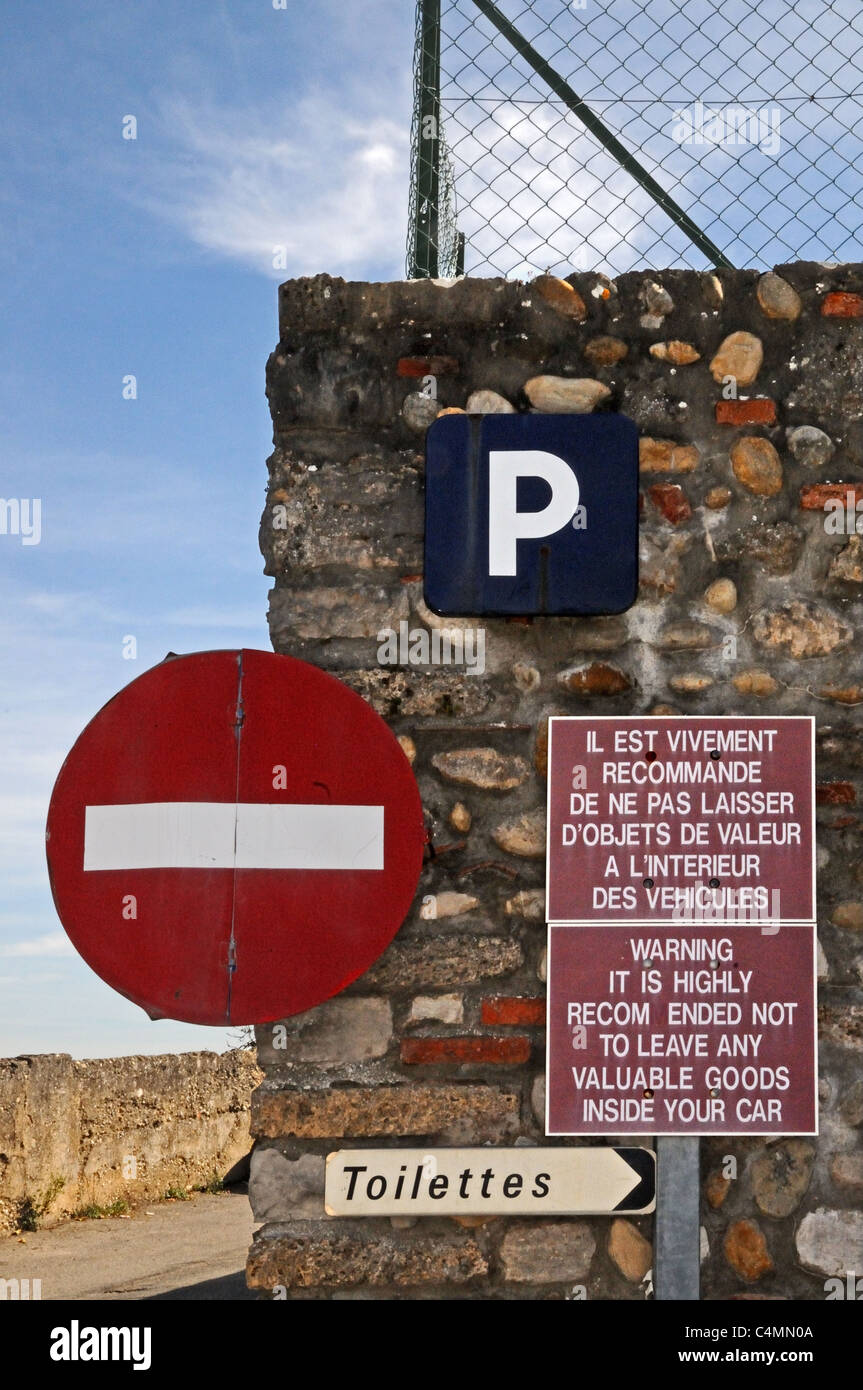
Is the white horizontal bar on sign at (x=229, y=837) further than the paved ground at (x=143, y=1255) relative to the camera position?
No

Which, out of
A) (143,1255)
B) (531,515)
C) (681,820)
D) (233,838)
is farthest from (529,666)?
(143,1255)

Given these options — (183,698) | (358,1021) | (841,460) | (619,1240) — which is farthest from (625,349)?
(619,1240)

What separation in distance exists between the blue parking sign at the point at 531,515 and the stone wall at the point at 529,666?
0.20 ft

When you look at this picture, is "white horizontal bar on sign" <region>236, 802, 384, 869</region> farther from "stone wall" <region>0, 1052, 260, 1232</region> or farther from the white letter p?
"stone wall" <region>0, 1052, 260, 1232</region>

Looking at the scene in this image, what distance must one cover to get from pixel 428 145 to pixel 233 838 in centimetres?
214

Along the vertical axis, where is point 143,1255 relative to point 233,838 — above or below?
below

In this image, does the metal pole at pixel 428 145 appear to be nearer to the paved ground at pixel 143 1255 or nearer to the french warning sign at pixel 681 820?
the french warning sign at pixel 681 820

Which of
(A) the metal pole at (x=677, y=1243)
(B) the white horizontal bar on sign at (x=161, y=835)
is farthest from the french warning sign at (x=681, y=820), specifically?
(B) the white horizontal bar on sign at (x=161, y=835)

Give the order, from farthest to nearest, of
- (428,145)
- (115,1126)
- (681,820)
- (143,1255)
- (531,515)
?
(115,1126) < (143,1255) < (428,145) < (531,515) < (681,820)

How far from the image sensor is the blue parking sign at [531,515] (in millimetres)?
3564

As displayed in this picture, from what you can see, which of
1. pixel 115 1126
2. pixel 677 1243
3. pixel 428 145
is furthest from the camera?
pixel 115 1126

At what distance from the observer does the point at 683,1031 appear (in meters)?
3.44

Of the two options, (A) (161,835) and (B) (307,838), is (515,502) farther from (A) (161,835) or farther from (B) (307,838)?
(A) (161,835)

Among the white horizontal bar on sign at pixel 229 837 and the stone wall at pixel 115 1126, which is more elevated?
the white horizontal bar on sign at pixel 229 837
